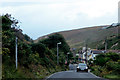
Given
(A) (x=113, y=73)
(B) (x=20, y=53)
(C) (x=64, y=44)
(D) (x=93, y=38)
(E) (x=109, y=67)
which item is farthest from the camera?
(C) (x=64, y=44)

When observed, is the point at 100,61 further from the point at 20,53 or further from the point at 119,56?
the point at 20,53

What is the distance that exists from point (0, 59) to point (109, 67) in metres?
17.4

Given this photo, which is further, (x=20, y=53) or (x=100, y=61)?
(x=100, y=61)

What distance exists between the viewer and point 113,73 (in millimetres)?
26031

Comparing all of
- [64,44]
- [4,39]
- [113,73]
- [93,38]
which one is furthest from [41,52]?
[64,44]

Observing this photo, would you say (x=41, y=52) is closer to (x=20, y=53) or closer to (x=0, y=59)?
(x=20, y=53)

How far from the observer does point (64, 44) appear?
71.9 meters

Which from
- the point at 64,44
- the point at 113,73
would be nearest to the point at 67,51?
the point at 64,44

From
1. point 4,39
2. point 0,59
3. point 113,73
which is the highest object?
point 4,39

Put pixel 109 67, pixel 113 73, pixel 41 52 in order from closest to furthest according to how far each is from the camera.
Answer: pixel 113 73 → pixel 109 67 → pixel 41 52

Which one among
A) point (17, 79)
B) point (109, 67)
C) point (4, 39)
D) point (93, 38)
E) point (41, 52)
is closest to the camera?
point (17, 79)

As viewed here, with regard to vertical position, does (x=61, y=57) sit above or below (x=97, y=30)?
below

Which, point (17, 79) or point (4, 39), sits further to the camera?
point (4, 39)

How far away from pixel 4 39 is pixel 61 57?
1702 inches
